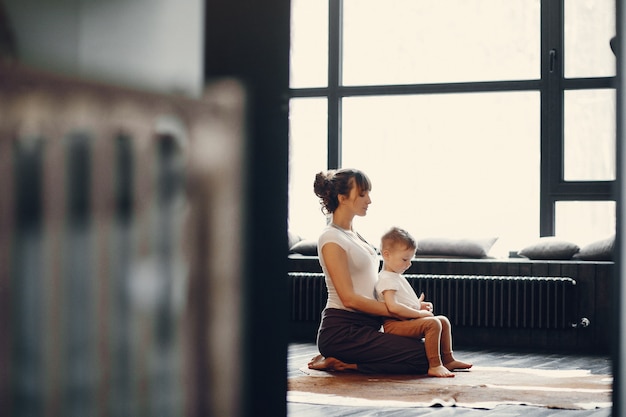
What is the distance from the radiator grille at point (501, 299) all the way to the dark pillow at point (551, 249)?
154 millimetres

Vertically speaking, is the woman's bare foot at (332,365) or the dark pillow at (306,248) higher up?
the dark pillow at (306,248)

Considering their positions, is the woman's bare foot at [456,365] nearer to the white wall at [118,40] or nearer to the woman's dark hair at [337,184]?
the woman's dark hair at [337,184]

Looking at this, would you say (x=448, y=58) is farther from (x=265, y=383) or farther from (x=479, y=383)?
(x=265, y=383)

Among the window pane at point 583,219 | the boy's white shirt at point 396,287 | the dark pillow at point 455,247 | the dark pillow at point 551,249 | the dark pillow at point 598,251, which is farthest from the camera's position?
the window pane at point 583,219

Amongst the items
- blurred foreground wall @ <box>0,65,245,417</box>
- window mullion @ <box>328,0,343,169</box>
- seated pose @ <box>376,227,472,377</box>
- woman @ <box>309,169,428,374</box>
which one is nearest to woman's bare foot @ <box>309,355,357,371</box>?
woman @ <box>309,169,428,374</box>

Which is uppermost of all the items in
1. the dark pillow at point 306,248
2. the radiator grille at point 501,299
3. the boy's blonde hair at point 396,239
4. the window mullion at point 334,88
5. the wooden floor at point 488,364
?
the window mullion at point 334,88

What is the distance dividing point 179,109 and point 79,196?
20cm

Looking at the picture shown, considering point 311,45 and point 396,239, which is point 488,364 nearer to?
point 396,239

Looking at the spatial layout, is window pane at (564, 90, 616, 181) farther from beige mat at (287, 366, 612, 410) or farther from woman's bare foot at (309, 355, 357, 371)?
woman's bare foot at (309, 355, 357, 371)

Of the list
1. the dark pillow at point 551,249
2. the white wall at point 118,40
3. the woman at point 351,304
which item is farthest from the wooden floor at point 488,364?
the white wall at point 118,40

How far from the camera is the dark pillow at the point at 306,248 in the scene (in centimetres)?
556

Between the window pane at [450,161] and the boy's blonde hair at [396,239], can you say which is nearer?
the boy's blonde hair at [396,239]

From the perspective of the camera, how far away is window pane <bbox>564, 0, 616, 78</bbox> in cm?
540

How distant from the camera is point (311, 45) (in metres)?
6.04
